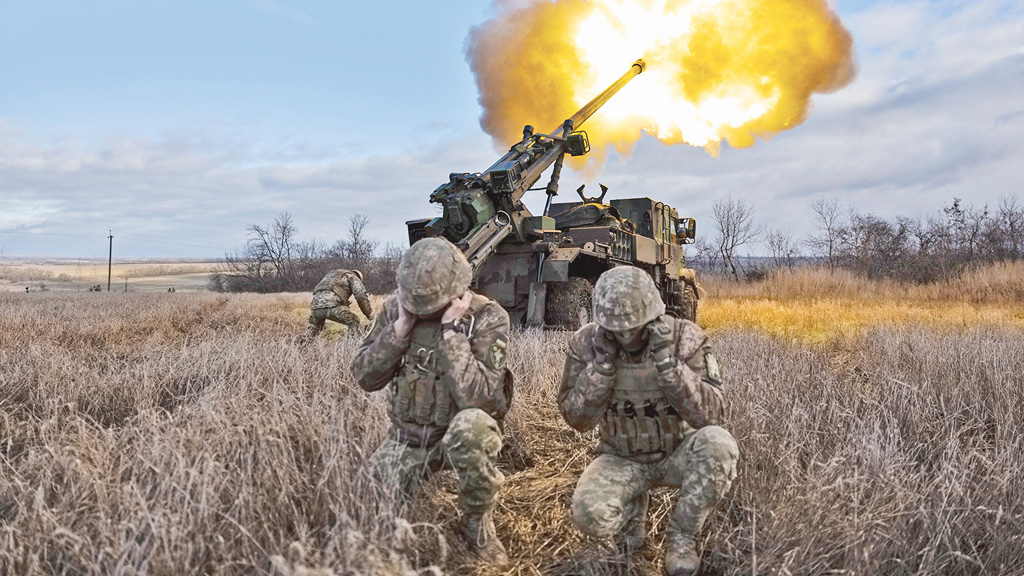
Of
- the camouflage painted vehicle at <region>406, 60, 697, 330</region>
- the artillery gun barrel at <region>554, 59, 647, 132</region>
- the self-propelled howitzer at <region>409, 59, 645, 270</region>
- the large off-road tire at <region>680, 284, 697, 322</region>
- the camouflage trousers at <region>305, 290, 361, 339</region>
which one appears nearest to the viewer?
the self-propelled howitzer at <region>409, 59, 645, 270</region>

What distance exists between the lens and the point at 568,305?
8.67 meters

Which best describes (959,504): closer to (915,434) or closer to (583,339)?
(915,434)

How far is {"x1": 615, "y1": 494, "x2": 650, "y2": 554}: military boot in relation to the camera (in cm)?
279

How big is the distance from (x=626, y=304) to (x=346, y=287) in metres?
6.92

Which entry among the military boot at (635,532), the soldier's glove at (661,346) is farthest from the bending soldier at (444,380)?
the soldier's glove at (661,346)

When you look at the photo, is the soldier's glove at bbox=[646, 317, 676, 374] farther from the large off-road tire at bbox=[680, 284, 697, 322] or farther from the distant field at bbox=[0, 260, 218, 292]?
the distant field at bbox=[0, 260, 218, 292]

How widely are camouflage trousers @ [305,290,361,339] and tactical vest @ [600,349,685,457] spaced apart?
641 centimetres

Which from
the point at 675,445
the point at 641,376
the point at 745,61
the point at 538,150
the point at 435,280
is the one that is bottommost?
the point at 675,445

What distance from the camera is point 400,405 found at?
287cm

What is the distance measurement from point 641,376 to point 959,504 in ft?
5.21

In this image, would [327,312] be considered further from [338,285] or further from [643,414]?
[643,414]

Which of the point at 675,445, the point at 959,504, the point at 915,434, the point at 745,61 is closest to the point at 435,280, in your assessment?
the point at 675,445

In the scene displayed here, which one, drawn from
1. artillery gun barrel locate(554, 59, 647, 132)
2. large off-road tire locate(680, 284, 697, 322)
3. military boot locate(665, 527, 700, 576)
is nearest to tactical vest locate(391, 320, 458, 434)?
military boot locate(665, 527, 700, 576)

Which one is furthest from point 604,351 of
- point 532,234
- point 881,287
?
point 881,287
